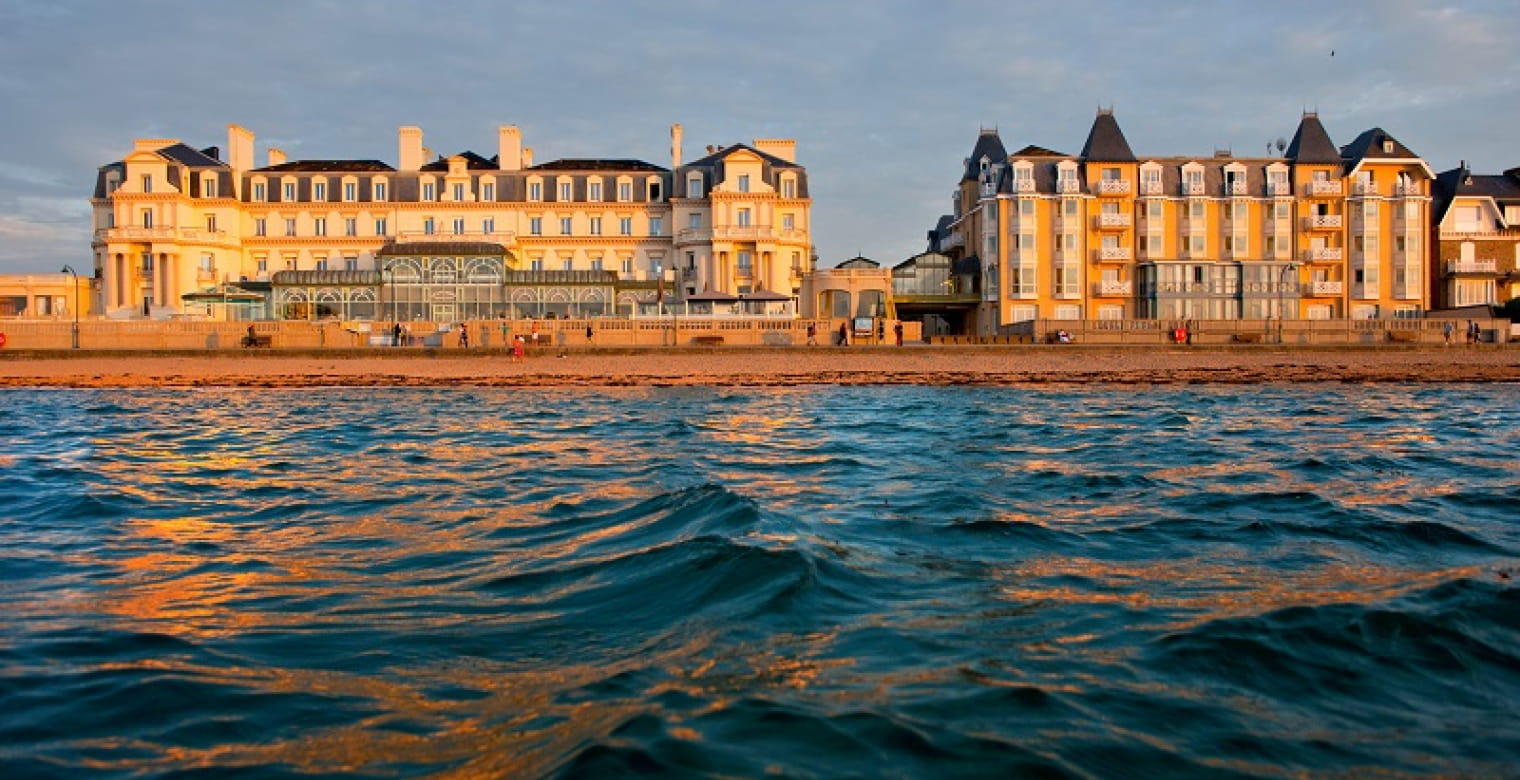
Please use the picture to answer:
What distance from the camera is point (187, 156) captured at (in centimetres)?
7650

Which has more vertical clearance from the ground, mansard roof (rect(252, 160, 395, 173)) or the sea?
mansard roof (rect(252, 160, 395, 173))

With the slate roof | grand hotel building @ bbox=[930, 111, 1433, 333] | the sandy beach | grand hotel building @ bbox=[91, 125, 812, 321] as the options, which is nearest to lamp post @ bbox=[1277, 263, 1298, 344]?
grand hotel building @ bbox=[930, 111, 1433, 333]

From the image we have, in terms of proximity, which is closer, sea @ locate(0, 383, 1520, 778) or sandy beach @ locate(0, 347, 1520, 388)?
sea @ locate(0, 383, 1520, 778)

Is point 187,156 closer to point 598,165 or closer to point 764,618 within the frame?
point 598,165

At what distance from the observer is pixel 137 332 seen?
50.1 metres

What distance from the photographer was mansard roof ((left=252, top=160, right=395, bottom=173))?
7725cm

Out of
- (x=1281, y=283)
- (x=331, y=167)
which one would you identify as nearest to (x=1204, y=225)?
(x=1281, y=283)

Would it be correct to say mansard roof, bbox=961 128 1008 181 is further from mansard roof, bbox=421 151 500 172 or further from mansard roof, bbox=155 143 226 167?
mansard roof, bbox=155 143 226 167

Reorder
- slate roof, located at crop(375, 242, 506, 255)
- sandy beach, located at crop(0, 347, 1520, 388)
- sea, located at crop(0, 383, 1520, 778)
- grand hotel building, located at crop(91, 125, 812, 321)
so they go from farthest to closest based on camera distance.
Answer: grand hotel building, located at crop(91, 125, 812, 321)
slate roof, located at crop(375, 242, 506, 255)
sandy beach, located at crop(0, 347, 1520, 388)
sea, located at crop(0, 383, 1520, 778)

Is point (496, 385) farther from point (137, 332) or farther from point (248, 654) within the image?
point (248, 654)

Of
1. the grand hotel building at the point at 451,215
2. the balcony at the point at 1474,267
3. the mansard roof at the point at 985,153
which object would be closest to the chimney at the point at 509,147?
the grand hotel building at the point at 451,215

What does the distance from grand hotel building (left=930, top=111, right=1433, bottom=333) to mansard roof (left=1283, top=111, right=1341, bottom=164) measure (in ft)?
0.24

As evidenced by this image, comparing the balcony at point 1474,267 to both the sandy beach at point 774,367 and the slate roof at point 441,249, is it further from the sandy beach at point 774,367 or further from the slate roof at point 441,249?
the slate roof at point 441,249

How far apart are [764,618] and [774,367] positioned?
A: 3526 centimetres
